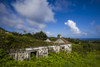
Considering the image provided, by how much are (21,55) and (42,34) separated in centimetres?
1781

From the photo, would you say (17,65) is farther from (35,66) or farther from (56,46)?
(56,46)

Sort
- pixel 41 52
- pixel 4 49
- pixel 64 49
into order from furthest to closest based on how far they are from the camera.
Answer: pixel 64 49, pixel 41 52, pixel 4 49

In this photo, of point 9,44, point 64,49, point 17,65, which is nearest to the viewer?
point 17,65

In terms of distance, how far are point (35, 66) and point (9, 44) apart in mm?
3359

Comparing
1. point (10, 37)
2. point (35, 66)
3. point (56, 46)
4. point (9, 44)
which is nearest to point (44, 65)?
point (35, 66)

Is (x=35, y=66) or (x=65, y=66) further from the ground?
(x=35, y=66)

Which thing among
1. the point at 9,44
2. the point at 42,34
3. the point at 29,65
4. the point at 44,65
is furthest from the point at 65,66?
the point at 42,34

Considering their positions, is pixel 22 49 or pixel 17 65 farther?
pixel 22 49

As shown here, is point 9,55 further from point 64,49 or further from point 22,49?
point 64,49

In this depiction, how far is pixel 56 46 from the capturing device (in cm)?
795

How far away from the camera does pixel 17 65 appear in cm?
462

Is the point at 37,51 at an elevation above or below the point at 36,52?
above

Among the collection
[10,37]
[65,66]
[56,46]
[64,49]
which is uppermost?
[10,37]

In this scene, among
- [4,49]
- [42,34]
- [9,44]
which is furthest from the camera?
[42,34]
